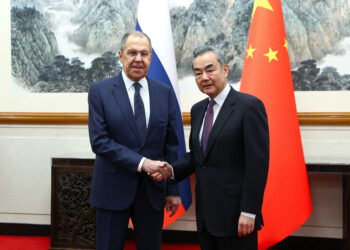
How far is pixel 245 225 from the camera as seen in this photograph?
1.64m

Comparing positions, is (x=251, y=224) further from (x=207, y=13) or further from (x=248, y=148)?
(x=207, y=13)

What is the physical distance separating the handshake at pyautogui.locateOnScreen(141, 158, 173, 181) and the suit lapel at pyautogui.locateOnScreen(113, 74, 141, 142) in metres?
0.15

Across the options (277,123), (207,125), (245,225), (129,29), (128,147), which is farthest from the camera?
(129,29)

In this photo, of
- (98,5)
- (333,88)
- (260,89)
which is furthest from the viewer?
(98,5)

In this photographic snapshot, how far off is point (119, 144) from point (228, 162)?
1.75ft

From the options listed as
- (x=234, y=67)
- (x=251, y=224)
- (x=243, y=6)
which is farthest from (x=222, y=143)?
(x=243, y=6)

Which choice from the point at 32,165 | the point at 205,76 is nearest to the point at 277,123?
the point at 205,76

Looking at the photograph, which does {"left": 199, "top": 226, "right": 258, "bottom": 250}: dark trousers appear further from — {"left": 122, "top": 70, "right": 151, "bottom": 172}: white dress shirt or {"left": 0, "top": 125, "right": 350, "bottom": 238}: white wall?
{"left": 0, "top": 125, "right": 350, "bottom": 238}: white wall

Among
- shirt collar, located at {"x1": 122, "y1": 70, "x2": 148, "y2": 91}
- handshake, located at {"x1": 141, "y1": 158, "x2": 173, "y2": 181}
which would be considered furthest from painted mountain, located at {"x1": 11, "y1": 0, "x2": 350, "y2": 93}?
handshake, located at {"x1": 141, "y1": 158, "x2": 173, "y2": 181}

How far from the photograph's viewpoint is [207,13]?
3.55 metres

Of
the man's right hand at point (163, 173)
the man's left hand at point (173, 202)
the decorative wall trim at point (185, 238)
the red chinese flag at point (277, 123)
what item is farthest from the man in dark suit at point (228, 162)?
the decorative wall trim at point (185, 238)

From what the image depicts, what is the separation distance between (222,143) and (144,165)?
1.27 ft

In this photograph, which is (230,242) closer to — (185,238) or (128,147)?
(128,147)

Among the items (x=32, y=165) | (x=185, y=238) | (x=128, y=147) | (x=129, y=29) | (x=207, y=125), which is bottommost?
(x=185, y=238)
